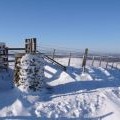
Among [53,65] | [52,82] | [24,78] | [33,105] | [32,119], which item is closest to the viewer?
[32,119]

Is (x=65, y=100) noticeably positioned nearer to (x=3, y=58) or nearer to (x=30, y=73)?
(x=30, y=73)

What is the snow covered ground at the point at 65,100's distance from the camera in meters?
14.5

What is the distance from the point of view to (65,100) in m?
15.8

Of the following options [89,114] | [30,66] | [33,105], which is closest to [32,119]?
[33,105]

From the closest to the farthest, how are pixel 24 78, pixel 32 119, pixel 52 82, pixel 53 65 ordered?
pixel 32 119
pixel 24 78
pixel 52 82
pixel 53 65

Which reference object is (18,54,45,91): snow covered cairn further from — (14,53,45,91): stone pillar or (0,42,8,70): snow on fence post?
(0,42,8,70): snow on fence post

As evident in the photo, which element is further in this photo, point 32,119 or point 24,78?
point 24,78

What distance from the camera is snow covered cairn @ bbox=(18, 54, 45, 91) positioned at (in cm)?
1688

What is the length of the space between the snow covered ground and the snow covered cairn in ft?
1.19

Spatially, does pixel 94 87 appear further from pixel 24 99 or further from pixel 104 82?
pixel 24 99

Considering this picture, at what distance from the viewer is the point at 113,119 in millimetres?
14273

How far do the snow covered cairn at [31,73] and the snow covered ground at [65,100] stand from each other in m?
0.36

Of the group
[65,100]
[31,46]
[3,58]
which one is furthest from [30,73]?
[3,58]

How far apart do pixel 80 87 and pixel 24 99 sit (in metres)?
3.37
